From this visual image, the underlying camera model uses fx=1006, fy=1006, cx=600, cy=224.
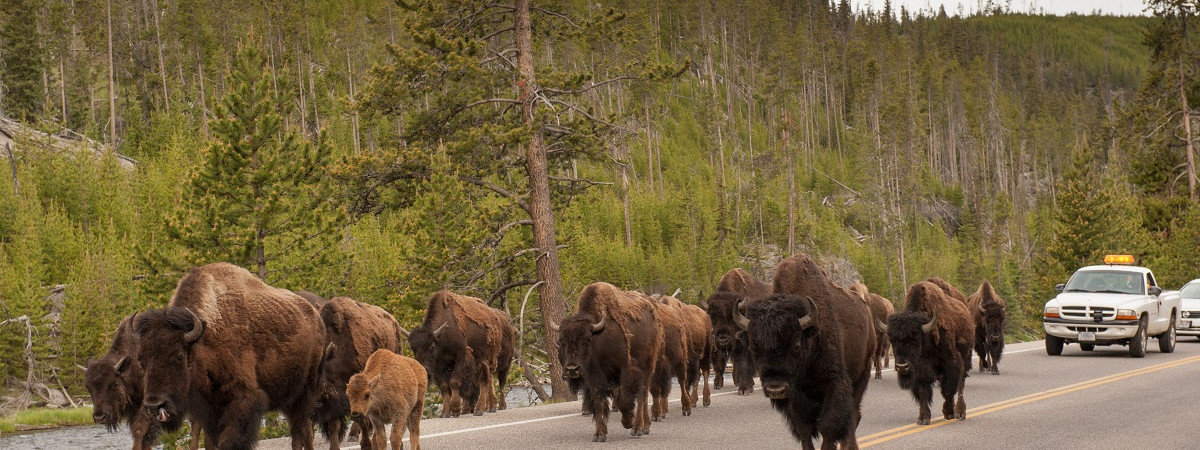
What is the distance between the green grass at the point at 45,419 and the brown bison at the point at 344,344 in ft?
74.4

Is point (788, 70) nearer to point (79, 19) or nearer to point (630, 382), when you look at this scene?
point (79, 19)

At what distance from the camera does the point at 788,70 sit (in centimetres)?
10988

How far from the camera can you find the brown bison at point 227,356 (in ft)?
22.8

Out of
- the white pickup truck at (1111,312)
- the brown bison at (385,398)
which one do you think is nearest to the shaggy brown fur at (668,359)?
the brown bison at (385,398)

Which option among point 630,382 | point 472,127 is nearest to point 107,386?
point 630,382

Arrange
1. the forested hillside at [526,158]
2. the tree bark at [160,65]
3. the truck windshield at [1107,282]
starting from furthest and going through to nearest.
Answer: the tree bark at [160,65]
the truck windshield at [1107,282]
the forested hillside at [526,158]

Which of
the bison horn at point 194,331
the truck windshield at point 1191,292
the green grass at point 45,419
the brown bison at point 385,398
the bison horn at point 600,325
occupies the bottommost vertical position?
the green grass at point 45,419

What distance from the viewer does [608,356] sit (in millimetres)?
11406

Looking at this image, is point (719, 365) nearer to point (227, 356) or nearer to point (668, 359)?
point (668, 359)

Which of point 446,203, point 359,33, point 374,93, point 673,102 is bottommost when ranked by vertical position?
point 446,203

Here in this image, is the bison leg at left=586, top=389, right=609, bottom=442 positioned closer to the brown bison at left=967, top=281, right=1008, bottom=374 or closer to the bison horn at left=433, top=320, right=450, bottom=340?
A: the bison horn at left=433, top=320, right=450, bottom=340

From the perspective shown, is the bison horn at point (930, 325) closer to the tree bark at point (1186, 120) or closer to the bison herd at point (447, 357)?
the bison herd at point (447, 357)

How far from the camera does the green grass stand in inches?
1174

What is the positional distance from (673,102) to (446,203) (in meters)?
76.9
